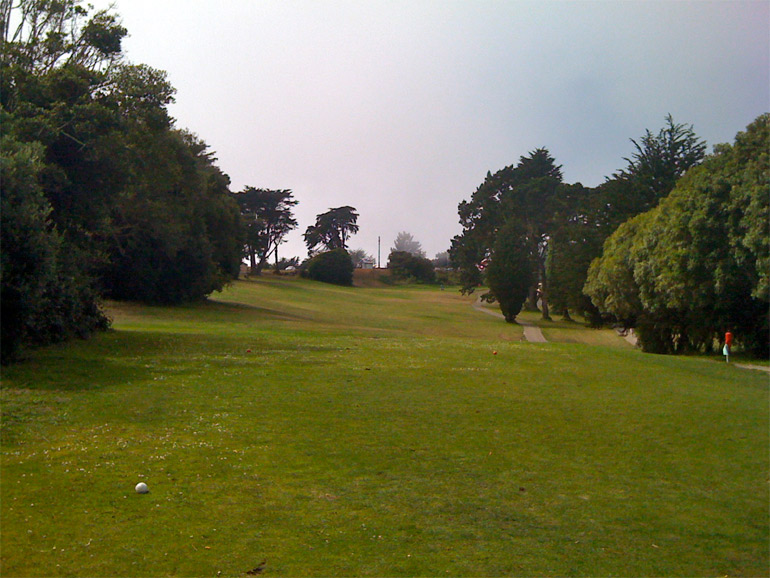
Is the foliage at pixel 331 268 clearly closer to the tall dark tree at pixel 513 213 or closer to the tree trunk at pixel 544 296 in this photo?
the tall dark tree at pixel 513 213

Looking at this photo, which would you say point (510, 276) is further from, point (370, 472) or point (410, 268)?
point (410, 268)

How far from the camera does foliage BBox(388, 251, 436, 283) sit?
130 meters

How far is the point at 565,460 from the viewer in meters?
10.8

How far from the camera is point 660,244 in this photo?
1359 inches

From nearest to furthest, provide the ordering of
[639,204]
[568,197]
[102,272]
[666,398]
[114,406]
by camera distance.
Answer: [114,406] < [666,398] < [102,272] < [639,204] < [568,197]

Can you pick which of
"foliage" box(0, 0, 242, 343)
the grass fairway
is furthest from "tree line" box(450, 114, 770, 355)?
"foliage" box(0, 0, 242, 343)

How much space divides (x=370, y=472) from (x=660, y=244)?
2866 centimetres

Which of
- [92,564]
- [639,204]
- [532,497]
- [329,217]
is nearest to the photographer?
[92,564]

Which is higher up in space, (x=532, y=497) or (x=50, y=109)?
(x=50, y=109)

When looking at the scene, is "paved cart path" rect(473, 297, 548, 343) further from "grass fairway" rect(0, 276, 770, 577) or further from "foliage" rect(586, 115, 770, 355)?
"grass fairway" rect(0, 276, 770, 577)

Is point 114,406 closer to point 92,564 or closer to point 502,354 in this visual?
point 92,564

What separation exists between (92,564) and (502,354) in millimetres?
19949

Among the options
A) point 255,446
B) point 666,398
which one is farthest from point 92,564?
point 666,398

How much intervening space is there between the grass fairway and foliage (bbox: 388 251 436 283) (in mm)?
111051
